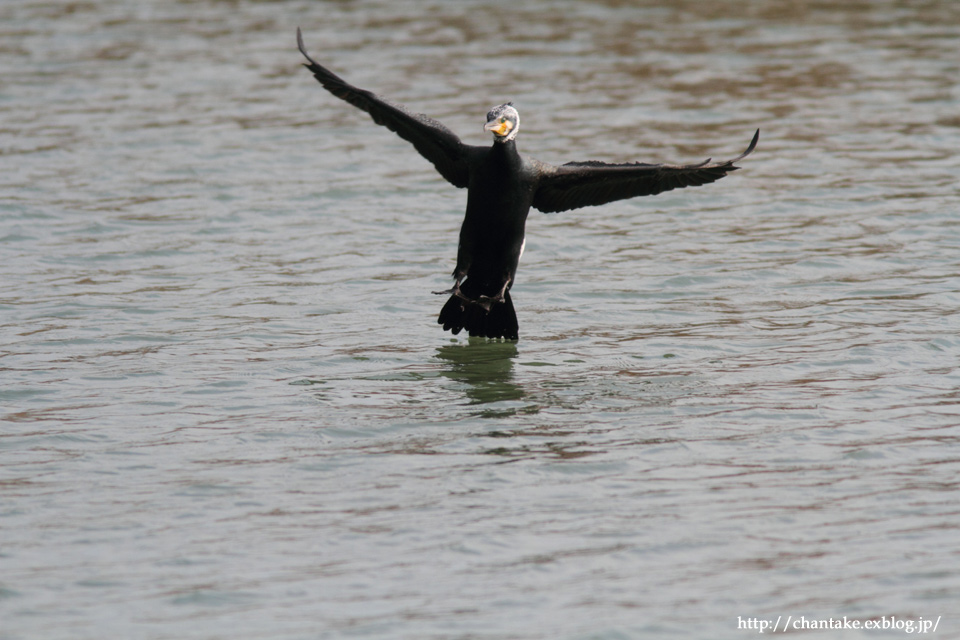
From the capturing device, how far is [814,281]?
445 inches

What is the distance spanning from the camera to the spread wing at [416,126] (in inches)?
374

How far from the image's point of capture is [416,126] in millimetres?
9578

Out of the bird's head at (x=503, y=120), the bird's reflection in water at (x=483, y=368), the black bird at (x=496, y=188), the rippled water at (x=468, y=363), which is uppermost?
the bird's head at (x=503, y=120)

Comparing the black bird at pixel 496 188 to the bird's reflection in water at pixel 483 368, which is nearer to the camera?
the bird's reflection in water at pixel 483 368

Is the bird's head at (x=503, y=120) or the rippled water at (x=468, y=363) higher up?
the bird's head at (x=503, y=120)

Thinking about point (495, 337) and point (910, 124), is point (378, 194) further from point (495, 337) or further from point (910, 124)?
point (910, 124)

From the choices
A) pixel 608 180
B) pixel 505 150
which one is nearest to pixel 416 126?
pixel 505 150

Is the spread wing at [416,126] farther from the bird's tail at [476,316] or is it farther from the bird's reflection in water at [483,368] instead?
the bird's reflection in water at [483,368]

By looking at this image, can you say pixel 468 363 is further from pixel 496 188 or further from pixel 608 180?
pixel 608 180

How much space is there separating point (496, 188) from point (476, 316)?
36.4 inches

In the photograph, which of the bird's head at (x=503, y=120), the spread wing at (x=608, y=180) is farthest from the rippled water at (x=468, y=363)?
the bird's head at (x=503, y=120)

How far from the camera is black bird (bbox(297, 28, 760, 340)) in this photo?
9.28m

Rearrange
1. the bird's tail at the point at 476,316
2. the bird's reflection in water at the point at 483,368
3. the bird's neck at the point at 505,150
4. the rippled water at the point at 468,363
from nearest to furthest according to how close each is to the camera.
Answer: the rippled water at the point at 468,363, the bird's reflection in water at the point at 483,368, the bird's neck at the point at 505,150, the bird's tail at the point at 476,316

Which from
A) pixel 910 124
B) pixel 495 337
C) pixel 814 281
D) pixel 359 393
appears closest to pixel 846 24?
pixel 910 124
